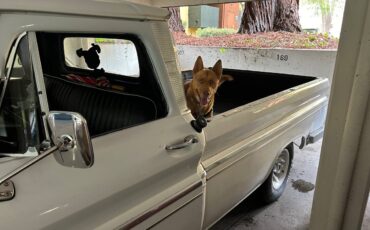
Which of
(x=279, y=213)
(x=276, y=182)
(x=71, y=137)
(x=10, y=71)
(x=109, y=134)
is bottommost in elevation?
(x=279, y=213)

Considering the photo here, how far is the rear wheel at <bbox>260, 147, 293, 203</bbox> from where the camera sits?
2.82m

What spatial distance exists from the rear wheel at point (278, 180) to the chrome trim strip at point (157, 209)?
4.66ft

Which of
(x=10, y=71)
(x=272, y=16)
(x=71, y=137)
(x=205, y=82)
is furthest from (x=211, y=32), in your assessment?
(x=71, y=137)

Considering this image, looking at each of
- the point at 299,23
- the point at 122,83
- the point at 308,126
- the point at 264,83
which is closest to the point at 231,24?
the point at 299,23

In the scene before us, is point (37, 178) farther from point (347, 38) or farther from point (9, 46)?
point (347, 38)

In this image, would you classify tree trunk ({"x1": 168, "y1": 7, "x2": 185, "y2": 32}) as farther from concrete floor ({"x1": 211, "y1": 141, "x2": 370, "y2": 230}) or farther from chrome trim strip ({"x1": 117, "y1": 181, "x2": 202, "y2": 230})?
chrome trim strip ({"x1": 117, "y1": 181, "x2": 202, "y2": 230})

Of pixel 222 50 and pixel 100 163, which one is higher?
pixel 100 163

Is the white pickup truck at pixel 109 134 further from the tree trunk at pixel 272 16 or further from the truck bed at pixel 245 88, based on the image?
the tree trunk at pixel 272 16

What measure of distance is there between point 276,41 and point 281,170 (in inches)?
190

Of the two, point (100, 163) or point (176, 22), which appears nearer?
point (100, 163)

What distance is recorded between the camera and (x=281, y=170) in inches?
120

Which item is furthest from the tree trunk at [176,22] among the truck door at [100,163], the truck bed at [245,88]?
the truck door at [100,163]

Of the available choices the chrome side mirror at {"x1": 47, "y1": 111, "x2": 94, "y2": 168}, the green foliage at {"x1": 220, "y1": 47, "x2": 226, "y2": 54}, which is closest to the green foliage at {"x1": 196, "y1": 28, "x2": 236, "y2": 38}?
the green foliage at {"x1": 220, "y1": 47, "x2": 226, "y2": 54}

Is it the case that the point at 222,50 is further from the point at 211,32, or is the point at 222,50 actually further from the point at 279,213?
the point at 279,213
